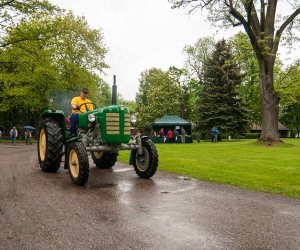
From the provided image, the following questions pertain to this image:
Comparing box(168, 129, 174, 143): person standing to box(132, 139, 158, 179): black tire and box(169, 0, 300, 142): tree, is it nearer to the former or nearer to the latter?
box(169, 0, 300, 142): tree

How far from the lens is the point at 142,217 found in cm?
501

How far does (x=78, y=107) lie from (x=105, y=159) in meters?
2.21

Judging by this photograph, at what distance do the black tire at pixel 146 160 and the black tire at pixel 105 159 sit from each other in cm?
179

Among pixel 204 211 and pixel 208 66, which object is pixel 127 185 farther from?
pixel 208 66

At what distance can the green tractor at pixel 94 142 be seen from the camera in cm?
779

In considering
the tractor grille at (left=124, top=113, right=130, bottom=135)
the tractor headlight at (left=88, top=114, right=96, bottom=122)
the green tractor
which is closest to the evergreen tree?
the green tractor

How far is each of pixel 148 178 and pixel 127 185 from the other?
1142 millimetres

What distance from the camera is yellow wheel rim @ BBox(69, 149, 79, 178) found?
25.4 feet

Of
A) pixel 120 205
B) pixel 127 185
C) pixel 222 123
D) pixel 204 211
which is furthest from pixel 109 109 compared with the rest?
pixel 222 123

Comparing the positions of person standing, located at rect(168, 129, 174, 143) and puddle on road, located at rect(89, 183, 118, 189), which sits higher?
person standing, located at rect(168, 129, 174, 143)

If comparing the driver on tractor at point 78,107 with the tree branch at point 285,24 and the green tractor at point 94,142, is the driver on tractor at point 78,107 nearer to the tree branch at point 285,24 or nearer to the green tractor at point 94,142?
the green tractor at point 94,142

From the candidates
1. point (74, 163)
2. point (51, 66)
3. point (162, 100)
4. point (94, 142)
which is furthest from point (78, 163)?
point (162, 100)

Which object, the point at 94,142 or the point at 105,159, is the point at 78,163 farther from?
the point at 105,159

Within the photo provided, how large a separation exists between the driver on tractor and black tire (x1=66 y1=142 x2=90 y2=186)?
3.88ft
